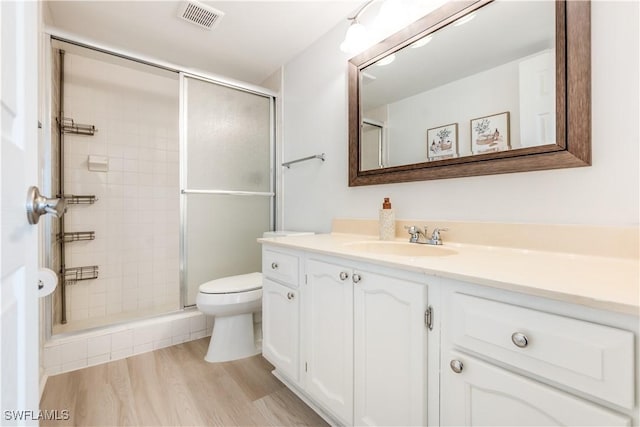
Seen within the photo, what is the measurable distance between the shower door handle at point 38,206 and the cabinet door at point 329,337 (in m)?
0.84

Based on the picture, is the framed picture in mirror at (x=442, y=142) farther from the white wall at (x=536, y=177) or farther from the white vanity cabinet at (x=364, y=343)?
the white vanity cabinet at (x=364, y=343)

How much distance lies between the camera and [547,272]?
739 millimetres

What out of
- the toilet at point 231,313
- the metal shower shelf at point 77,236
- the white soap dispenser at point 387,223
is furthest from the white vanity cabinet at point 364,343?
the metal shower shelf at point 77,236

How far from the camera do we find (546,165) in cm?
103

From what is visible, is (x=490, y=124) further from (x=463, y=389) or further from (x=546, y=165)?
(x=463, y=389)

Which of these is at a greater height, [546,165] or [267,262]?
[546,165]

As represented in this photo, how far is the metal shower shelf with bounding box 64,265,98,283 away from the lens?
2.27 meters

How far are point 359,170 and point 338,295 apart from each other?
33.2 inches

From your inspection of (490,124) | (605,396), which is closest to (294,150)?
(490,124)

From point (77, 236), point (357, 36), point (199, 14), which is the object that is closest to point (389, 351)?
point (357, 36)

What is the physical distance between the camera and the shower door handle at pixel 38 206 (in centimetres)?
52

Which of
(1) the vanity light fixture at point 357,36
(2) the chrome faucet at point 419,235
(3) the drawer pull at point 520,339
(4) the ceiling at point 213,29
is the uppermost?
(4) the ceiling at point 213,29

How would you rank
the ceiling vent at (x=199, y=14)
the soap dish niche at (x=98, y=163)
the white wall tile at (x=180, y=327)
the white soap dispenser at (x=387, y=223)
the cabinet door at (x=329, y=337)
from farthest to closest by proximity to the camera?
the soap dish niche at (x=98, y=163)
the white wall tile at (x=180, y=327)
the ceiling vent at (x=199, y=14)
the white soap dispenser at (x=387, y=223)
the cabinet door at (x=329, y=337)

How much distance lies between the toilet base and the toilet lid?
0.20 metres
